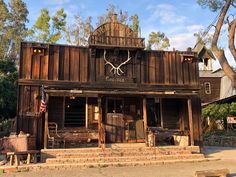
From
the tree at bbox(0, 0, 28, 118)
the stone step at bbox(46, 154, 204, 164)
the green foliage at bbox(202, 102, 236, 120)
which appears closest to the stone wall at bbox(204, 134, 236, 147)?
the green foliage at bbox(202, 102, 236, 120)

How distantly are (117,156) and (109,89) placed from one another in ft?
11.8

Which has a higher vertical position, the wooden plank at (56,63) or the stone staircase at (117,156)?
the wooden plank at (56,63)

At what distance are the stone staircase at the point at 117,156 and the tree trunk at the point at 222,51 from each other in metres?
5.01

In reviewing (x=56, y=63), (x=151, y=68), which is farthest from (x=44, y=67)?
(x=151, y=68)

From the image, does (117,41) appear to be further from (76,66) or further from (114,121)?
(114,121)

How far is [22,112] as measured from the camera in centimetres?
1313

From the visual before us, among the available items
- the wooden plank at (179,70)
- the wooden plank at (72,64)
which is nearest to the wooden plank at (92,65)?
the wooden plank at (72,64)

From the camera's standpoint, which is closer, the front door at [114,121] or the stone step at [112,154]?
the stone step at [112,154]

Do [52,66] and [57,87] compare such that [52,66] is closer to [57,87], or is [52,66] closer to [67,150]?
[57,87]

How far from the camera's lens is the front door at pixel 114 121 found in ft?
47.1

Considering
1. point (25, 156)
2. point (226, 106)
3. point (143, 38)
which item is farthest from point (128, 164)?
point (226, 106)

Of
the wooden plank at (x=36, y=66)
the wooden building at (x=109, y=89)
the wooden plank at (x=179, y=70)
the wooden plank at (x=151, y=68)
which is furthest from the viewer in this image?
the wooden plank at (x=179, y=70)

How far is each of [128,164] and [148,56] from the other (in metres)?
6.21

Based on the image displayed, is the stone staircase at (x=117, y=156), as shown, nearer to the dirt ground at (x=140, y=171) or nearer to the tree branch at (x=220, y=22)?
the dirt ground at (x=140, y=171)
